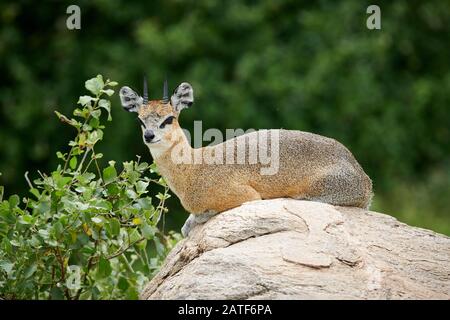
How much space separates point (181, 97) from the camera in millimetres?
10031

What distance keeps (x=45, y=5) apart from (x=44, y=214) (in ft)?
43.3

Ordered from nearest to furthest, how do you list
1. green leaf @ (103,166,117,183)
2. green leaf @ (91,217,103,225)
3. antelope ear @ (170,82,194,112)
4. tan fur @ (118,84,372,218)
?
green leaf @ (91,217,103,225) → green leaf @ (103,166,117,183) → tan fur @ (118,84,372,218) → antelope ear @ (170,82,194,112)

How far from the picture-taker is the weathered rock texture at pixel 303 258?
8.16m

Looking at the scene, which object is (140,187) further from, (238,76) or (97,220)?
(238,76)

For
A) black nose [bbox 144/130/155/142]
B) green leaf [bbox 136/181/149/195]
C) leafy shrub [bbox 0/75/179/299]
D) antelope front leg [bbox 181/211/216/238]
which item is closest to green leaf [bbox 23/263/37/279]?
leafy shrub [bbox 0/75/179/299]

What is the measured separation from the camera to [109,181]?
9.77 metres

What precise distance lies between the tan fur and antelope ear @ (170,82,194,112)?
0.11 m

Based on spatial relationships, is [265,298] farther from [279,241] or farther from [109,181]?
[109,181]

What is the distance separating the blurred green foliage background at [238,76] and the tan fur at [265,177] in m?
9.00

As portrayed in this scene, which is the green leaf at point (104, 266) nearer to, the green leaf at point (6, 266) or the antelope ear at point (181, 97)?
the green leaf at point (6, 266)

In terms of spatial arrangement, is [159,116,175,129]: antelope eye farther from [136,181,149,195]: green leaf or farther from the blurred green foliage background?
the blurred green foliage background

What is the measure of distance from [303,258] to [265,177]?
168cm

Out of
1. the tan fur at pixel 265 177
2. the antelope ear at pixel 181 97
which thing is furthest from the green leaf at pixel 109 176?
the antelope ear at pixel 181 97

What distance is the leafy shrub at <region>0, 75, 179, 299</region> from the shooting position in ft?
30.8
